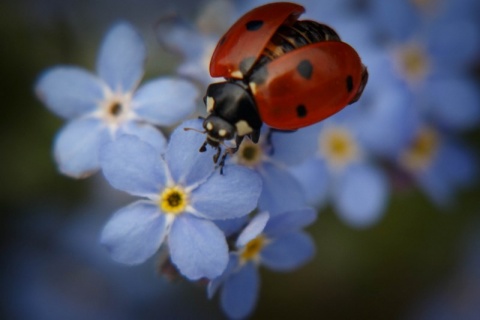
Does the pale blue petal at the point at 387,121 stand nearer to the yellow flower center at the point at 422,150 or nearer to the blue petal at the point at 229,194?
the yellow flower center at the point at 422,150

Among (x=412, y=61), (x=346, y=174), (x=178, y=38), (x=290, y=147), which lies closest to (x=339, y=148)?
(x=346, y=174)

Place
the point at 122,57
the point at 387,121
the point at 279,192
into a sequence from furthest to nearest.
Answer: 1. the point at 387,121
2. the point at 122,57
3. the point at 279,192

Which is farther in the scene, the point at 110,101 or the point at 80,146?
the point at 110,101

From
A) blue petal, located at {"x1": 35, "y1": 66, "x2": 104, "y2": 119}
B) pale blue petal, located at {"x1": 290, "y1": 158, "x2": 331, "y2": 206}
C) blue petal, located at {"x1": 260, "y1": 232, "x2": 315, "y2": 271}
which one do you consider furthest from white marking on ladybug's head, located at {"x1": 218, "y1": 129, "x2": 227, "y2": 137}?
pale blue petal, located at {"x1": 290, "y1": 158, "x2": 331, "y2": 206}

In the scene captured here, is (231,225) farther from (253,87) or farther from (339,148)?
(339,148)

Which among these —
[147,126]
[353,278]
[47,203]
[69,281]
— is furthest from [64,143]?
[353,278]

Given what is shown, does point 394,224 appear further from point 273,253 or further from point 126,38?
point 126,38

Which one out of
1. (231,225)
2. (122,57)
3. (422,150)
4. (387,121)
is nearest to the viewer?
(231,225)

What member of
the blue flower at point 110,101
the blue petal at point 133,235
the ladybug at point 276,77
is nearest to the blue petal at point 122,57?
the blue flower at point 110,101
